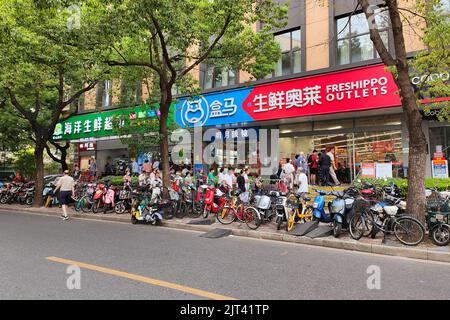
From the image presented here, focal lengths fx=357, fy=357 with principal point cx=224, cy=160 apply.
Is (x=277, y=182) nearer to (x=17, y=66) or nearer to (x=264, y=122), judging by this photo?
(x=264, y=122)

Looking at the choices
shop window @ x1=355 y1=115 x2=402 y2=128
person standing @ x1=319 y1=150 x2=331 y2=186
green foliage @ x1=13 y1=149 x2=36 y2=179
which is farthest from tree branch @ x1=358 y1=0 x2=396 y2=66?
green foliage @ x1=13 y1=149 x2=36 y2=179

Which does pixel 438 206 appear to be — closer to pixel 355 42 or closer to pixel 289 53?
pixel 355 42

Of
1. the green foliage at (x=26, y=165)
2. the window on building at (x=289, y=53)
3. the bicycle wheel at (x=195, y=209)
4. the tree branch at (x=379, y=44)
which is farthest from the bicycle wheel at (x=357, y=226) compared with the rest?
the green foliage at (x=26, y=165)

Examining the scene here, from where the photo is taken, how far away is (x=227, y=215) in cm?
1138

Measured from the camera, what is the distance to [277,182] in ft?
51.3

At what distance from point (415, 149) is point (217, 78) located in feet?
44.6

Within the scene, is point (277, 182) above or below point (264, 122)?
below

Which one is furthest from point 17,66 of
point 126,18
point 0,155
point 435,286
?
point 0,155

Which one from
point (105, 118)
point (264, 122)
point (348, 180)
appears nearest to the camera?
point (348, 180)

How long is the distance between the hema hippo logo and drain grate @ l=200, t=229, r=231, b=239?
1012cm

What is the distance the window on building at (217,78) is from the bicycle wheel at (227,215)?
986 centimetres

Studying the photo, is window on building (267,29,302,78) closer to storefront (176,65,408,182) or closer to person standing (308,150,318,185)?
storefront (176,65,408,182)
